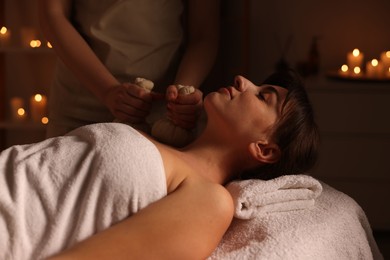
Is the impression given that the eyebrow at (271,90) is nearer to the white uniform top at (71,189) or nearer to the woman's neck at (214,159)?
the woman's neck at (214,159)

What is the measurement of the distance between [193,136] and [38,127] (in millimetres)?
1865

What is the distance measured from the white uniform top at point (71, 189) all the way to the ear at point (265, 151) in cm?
32

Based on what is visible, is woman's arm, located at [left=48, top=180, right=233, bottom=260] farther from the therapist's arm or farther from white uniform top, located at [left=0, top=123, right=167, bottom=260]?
the therapist's arm

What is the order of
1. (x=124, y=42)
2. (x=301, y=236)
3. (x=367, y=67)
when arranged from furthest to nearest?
(x=367, y=67)
(x=124, y=42)
(x=301, y=236)

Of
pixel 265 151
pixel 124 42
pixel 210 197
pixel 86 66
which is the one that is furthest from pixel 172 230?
pixel 124 42

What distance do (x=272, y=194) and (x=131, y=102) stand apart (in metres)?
0.49

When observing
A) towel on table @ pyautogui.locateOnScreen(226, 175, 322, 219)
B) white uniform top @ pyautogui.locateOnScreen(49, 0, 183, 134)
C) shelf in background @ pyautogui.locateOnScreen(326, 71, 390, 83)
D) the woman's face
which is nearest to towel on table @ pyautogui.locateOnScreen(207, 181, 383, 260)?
towel on table @ pyautogui.locateOnScreen(226, 175, 322, 219)

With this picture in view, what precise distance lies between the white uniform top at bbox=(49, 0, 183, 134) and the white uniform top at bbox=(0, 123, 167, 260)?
600 millimetres

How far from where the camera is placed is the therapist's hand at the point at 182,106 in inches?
64.9

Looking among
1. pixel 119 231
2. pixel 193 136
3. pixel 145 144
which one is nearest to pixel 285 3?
pixel 193 136

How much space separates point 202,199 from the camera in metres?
1.33

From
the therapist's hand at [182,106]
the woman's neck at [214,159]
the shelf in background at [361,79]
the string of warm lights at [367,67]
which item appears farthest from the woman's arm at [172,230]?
the string of warm lights at [367,67]

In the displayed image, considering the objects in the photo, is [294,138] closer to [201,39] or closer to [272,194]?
[272,194]

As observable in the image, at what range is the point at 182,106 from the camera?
1646 millimetres
